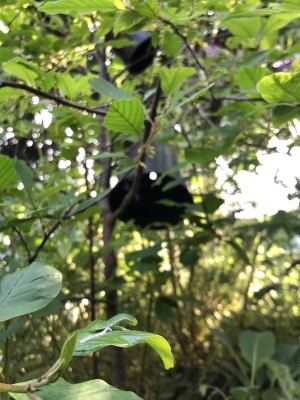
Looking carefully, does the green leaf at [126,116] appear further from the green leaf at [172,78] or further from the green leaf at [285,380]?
the green leaf at [285,380]

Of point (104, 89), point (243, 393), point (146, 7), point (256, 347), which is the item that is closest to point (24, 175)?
point (104, 89)

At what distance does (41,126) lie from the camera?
92 cm

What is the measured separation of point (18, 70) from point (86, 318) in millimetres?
776

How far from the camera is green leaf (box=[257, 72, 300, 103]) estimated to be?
548mm

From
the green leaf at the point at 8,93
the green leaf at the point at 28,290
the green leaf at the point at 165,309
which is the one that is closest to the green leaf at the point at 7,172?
the green leaf at the point at 8,93

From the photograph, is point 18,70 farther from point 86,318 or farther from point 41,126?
point 86,318

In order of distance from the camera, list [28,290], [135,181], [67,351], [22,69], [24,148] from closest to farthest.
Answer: [67,351] < [28,290] < [22,69] < [135,181] < [24,148]

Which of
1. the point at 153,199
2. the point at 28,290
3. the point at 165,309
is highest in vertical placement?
the point at 28,290

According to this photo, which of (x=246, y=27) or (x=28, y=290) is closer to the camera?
A: (x=28, y=290)

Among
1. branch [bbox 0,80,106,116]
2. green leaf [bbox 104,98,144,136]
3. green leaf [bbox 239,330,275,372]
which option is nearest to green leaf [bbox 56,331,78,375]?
green leaf [bbox 104,98,144,136]

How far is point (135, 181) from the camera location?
94 centimetres

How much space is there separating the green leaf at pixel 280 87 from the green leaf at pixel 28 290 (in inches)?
12.0

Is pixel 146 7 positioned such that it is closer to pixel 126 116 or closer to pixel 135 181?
pixel 126 116

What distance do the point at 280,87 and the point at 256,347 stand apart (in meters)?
0.87
